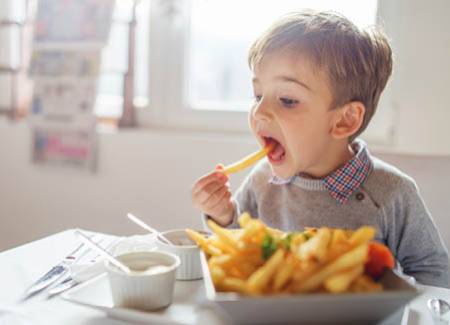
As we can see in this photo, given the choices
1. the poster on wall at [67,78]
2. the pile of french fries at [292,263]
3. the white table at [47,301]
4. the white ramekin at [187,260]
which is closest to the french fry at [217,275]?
the pile of french fries at [292,263]

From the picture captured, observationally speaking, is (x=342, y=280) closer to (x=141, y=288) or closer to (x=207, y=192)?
(x=141, y=288)

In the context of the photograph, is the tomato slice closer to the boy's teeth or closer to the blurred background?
the boy's teeth

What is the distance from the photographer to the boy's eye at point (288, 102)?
84 cm

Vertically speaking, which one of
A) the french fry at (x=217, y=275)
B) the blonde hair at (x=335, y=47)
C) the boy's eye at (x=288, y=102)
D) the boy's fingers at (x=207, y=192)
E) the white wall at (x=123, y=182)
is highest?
the blonde hair at (x=335, y=47)

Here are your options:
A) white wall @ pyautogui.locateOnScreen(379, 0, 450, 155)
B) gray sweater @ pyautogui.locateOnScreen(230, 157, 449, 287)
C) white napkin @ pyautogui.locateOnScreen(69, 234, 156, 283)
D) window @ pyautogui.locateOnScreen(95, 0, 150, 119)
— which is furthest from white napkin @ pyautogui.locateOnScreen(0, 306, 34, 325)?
window @ pyautogui.locateOnScreen(95, 0, 150, 119)

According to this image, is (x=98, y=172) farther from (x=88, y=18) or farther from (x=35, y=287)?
(x=35, y=287)

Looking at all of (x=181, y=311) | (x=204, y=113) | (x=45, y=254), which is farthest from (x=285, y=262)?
(x=204, y=113)

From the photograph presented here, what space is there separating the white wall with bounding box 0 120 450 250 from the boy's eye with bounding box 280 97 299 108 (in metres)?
0.59

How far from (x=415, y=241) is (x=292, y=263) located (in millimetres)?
528

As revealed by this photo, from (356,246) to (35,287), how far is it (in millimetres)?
488

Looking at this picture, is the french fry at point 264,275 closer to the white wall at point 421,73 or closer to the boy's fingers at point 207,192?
the boy's fingers at point 207,192

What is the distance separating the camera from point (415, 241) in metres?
0.90

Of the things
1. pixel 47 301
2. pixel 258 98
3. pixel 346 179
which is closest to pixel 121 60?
pixel 258 98

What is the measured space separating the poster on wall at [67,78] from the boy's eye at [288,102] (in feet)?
3.45
